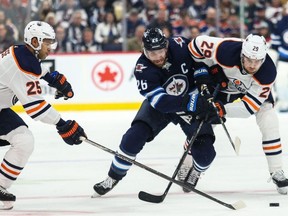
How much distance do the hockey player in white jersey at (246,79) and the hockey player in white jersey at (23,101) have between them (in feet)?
2.85

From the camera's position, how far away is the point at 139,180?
5.81 metres

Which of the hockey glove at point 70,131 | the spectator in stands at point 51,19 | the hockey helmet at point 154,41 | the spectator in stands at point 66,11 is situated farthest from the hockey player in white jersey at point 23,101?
the spectator in stands at point 66,11

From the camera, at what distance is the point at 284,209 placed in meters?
4.67

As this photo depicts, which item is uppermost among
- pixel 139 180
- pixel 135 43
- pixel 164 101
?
pixel 164 101

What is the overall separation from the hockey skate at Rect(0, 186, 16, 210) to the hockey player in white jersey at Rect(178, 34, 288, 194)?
1229 mm

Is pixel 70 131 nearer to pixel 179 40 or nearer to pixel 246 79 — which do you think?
pixel 179 40

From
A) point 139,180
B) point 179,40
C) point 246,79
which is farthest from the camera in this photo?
point 139,180

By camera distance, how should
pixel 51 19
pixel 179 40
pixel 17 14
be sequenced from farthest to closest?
pixel 51 19
pixel 17 14
pixel 179 40

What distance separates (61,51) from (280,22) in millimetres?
2464

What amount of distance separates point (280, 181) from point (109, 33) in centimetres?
508

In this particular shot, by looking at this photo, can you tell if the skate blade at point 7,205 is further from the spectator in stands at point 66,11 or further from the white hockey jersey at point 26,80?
the spectator in stands at point 66,11

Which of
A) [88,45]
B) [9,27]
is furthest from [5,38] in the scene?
[88,45]

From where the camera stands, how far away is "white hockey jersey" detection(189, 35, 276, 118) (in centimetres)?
507

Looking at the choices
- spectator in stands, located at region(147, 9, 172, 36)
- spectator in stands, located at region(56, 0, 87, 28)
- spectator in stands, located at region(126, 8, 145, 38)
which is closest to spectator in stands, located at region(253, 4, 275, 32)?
spectator in stands, located at region(147, 9, 172, 36)
